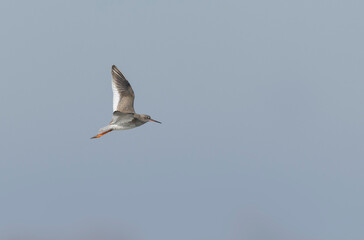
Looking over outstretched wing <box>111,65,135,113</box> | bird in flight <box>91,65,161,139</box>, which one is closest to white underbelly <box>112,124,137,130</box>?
bird in flight <box>91,65,161,139</box>

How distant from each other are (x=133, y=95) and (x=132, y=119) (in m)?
3.64

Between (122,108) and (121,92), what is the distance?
166 centimetres

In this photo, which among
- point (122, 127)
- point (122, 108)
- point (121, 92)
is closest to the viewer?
point (122, 127)

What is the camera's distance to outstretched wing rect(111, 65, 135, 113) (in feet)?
135

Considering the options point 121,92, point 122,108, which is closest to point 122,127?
point 122,108

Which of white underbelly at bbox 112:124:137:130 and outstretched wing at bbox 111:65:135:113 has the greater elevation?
outstretched wing at bbox 111:65:135:113

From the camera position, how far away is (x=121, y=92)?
137ft

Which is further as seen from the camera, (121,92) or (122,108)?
(121,92)

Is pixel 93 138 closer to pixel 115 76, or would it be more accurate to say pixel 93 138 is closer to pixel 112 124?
pixel 112 124

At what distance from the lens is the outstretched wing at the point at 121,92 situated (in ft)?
135

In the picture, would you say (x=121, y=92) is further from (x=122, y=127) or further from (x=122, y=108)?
(x=122, y=127)

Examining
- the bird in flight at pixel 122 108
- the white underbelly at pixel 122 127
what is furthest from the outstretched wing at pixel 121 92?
the white underbelly at pixel 122 127

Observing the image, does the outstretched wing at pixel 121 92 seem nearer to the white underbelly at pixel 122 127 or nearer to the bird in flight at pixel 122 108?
the bird in flight at pixel 122 108

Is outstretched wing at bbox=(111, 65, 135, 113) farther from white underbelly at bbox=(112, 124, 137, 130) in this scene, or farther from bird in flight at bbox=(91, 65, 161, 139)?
white underbelly at bbox=(112, 124, 137, 130)
